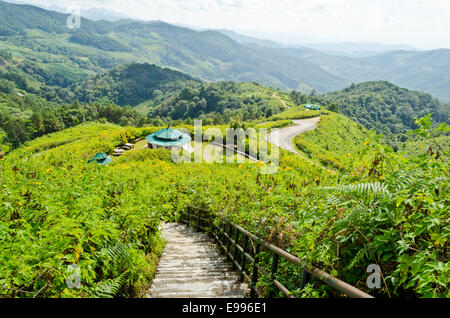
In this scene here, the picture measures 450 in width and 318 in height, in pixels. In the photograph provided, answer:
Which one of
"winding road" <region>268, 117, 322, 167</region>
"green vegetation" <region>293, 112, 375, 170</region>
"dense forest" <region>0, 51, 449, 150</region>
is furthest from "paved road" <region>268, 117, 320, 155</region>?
"dense forest" <region>0, 51, 449, 150</region>

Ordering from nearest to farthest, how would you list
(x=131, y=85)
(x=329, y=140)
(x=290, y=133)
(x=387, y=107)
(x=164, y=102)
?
(x=290, y=133) → (x=329, y=140) → (x=387, y=107) → (x=164, y=102) → (x=131, y=85)

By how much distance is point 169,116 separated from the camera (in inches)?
4316

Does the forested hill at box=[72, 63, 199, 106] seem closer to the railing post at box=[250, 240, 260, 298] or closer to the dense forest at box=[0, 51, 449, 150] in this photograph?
the dense forest at box=[0, 51, 449, 150]

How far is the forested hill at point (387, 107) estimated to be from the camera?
10475 centimetres

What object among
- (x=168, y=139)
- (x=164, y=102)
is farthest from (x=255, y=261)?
(x=164, y=102)

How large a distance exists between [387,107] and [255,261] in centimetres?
13284

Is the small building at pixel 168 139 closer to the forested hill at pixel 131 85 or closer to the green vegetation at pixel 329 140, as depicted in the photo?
the green vegetation at pixel 329 140

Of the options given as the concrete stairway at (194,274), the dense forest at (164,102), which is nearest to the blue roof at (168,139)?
the concrete stairway at (194,274)

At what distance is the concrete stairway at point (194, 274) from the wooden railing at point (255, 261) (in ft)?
0.75

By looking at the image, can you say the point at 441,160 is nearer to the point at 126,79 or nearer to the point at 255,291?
the point at 255,291

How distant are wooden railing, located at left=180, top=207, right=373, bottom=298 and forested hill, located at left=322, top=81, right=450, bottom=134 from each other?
104m

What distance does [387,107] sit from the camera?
114625 millimetres

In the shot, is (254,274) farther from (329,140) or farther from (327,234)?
(329,140)
